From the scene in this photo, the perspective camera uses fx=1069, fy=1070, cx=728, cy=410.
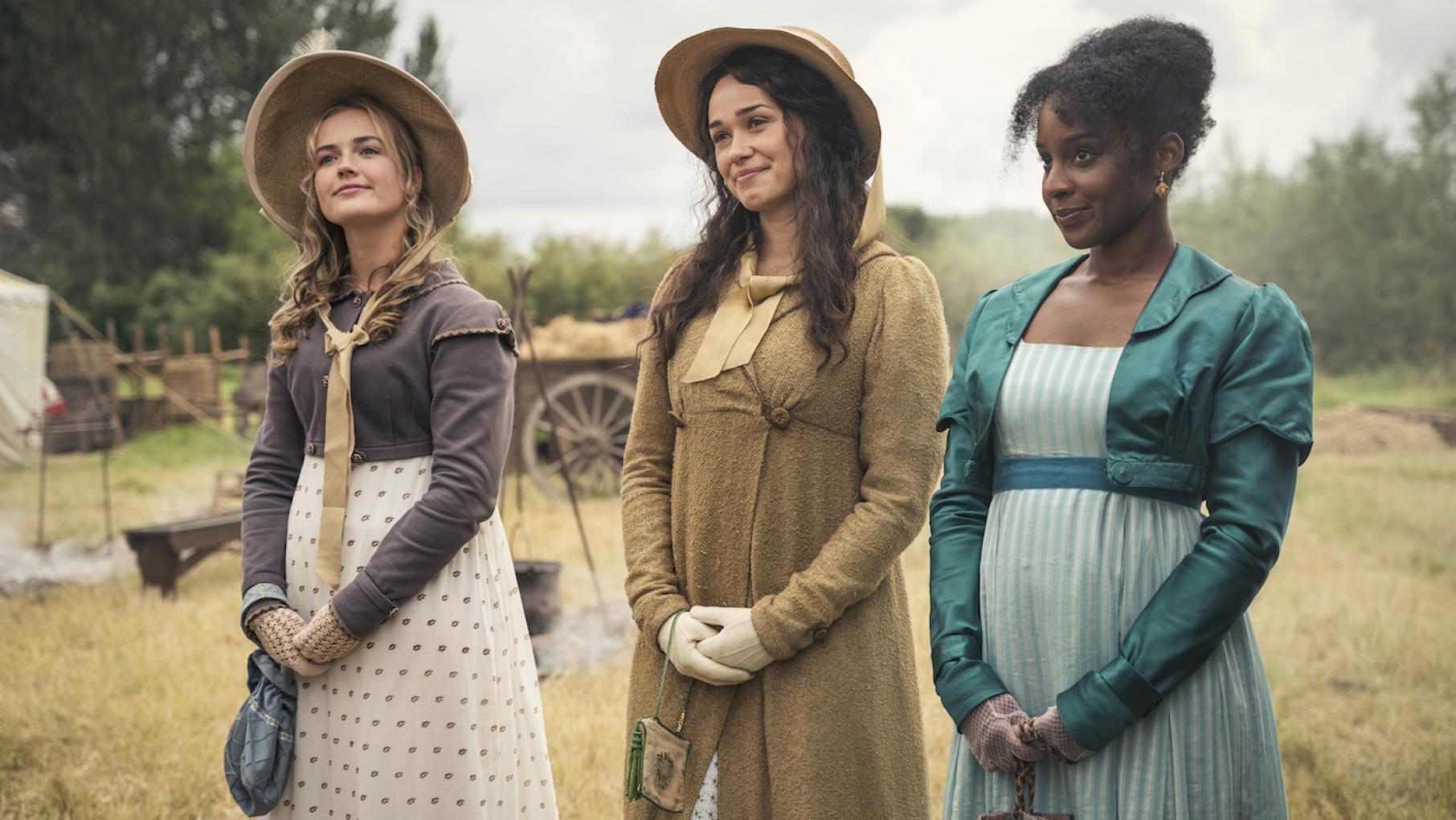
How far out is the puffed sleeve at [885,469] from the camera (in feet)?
5.52

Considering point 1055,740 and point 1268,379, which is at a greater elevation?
point 1268,379

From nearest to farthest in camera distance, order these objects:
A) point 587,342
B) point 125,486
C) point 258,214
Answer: point 587,342, point 125,486, point 258,214

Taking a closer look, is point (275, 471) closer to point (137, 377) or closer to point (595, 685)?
point (595, 685)

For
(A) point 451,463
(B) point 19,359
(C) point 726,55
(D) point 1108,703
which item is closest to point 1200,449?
(D) point 1108,703

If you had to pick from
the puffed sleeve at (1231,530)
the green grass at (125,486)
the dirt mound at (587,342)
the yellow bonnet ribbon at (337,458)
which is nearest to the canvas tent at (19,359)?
the green grass at (125,486)

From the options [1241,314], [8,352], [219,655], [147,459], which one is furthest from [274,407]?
[147,459]

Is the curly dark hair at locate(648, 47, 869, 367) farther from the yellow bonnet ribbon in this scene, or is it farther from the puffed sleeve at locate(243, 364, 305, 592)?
the puffed sleeve at locate(243, 364, 305, 592)

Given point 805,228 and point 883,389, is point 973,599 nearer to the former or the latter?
point 883,389

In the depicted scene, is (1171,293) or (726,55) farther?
(726,55)

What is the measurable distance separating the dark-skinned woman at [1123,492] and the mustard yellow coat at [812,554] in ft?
0.46

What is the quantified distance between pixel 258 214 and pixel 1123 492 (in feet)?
89.3

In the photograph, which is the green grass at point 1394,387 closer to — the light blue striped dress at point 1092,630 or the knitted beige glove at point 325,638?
the light blue striped dress at point 1092,630

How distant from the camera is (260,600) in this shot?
1.96 m

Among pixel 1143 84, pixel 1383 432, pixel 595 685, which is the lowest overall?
pixel 595 685
